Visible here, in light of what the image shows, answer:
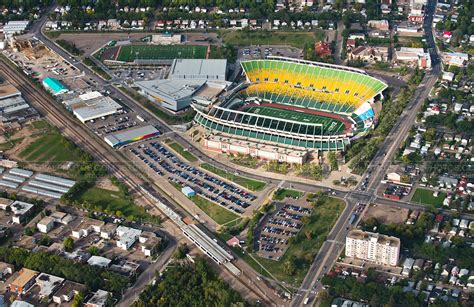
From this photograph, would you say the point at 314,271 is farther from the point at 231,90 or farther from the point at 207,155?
the point at 231,90

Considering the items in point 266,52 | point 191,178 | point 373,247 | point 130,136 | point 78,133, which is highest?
point 266,52

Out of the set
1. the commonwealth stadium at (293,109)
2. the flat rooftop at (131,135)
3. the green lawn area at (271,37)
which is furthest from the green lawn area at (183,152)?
the green lawn area at (271,37)

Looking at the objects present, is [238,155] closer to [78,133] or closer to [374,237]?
[78,133]

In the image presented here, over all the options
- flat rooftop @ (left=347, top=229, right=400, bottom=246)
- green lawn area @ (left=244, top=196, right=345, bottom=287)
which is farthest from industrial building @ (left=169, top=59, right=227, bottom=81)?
flat rooftop @ (left=347, top=229, right=400, bottom=246)

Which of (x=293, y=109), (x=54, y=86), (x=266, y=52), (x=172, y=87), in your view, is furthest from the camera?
(x=266, y=52)

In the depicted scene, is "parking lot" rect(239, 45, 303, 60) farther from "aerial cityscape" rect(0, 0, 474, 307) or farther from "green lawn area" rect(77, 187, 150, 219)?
"green lawn area" rect(77, 187, 150, 219)

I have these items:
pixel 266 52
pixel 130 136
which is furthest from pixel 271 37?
pixel 130 136

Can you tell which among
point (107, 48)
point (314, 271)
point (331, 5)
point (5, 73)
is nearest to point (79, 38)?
point (107, 48)

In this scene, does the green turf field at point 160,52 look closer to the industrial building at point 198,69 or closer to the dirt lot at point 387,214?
the industrial building at point 198,69
